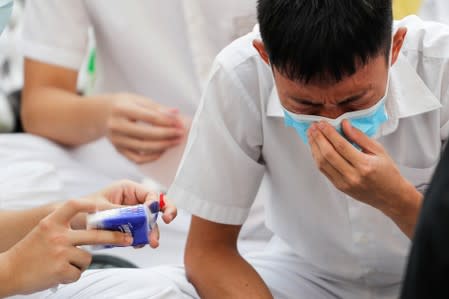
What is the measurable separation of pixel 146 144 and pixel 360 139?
74cm

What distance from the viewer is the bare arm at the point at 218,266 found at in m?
1.55

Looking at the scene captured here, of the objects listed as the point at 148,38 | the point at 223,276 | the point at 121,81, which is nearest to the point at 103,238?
the point at 223,276

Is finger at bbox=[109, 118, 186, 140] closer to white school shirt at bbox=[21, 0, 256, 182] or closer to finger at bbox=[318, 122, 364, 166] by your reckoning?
white school shirt at bbox=[21, 0, 256, 182]

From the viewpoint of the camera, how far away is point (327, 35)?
1.26m

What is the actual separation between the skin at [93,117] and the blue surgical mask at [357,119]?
0.60 metres

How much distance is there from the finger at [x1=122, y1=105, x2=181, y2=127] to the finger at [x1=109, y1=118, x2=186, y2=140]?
0.01m

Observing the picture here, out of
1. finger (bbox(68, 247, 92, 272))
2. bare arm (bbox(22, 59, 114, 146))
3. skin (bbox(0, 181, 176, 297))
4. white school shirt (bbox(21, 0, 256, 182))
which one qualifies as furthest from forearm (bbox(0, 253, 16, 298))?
bare arm (bbox(22, 59, 114, 146))

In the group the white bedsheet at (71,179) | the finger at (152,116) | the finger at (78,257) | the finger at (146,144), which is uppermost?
the finger at (78,257)

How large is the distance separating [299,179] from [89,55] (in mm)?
1062

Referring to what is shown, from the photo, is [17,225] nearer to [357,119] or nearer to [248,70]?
[248,70]

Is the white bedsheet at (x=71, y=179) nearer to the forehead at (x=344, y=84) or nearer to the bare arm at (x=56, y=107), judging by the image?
the bare arm at (x=56, y=107)

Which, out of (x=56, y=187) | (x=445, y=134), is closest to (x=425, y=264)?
(x=445, y=134)

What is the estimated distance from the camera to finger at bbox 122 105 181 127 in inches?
75.9

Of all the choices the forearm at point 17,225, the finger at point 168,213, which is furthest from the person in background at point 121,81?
the finger at point 168,213
